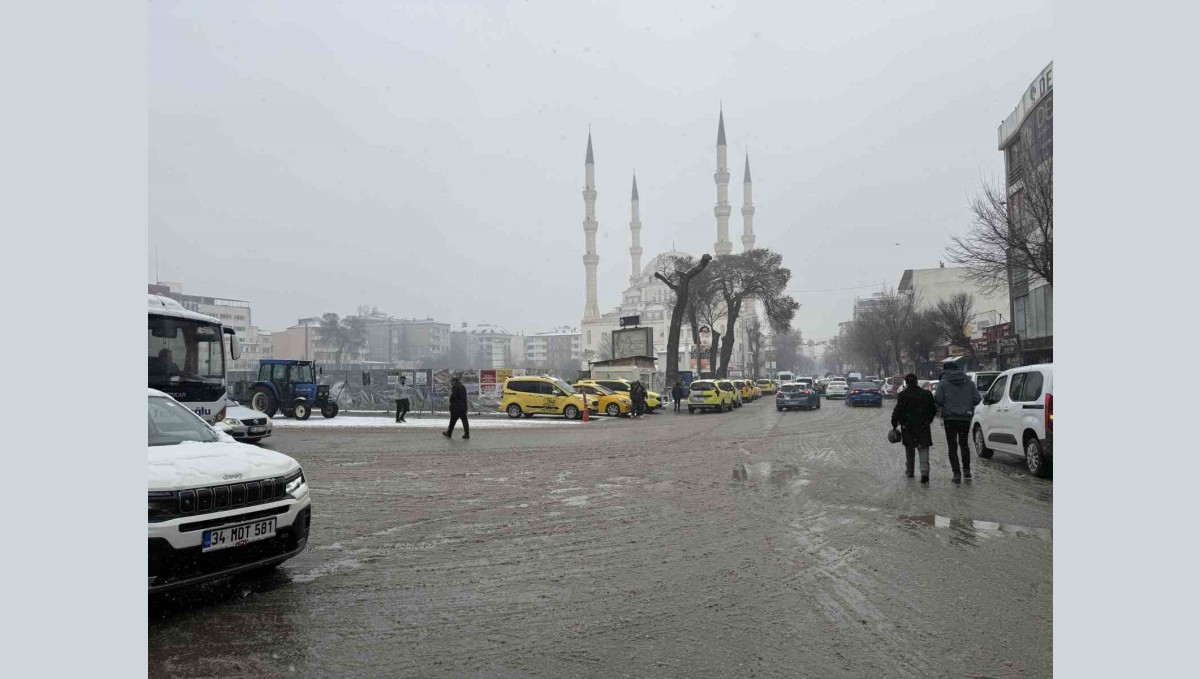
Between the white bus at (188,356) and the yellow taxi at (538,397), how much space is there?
52.7 ft

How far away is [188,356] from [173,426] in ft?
27.3

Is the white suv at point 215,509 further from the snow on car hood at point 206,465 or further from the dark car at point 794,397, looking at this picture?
the dark car at point 794,397

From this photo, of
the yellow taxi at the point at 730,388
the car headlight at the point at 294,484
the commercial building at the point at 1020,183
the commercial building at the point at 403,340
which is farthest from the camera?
→ the commercial building at the point at 403,340

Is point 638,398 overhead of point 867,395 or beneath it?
overhead

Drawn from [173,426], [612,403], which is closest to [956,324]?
[612,403]

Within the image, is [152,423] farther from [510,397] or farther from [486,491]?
[510,397]

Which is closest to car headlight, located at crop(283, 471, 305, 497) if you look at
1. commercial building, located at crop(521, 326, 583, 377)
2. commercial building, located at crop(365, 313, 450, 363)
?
commercial building, located at crop(365, 313, 450, 363)

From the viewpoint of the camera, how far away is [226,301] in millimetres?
102312

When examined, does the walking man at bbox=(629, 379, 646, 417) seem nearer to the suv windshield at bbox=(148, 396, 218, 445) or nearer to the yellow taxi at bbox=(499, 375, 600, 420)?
the yellow taxi at bbox=(499, 375, 600, 420)

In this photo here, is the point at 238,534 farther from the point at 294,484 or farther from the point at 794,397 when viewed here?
the point at 794,397

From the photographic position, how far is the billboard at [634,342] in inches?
1854

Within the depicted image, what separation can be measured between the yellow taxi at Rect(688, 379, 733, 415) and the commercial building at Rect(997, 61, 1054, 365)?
13.4m

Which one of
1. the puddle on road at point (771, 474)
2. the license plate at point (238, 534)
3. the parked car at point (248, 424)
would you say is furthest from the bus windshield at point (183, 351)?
the puddle on road at point (771, 474)

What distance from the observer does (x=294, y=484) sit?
18.0 ft
